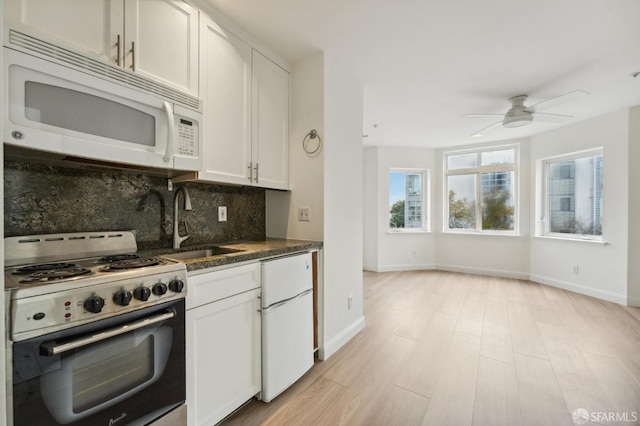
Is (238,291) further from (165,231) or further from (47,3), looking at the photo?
(47,3)

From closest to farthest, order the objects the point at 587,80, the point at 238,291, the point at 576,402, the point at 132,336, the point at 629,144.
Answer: the point at 132,336 → the point at 238,291 → the point at 576,402 → the point at 587,80 → the point at 629,144

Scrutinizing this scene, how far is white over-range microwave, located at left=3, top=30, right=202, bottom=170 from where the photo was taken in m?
1.04

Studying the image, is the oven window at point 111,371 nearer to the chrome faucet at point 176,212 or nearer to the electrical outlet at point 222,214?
the chrome faucet at point 176,212

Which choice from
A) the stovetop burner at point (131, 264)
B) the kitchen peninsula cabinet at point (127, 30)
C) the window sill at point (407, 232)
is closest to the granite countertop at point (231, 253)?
the stovetop burner at point (131, 264)

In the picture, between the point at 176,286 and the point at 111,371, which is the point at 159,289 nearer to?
the point at 176,286

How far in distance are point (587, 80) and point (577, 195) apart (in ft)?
7.45

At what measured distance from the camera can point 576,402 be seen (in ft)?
5.74

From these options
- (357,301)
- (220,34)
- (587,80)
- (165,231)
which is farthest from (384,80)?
(165,231)

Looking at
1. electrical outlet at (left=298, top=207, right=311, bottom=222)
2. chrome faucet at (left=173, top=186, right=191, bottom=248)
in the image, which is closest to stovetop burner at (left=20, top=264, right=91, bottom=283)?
chrome faucet at (left=173, top=186, right=191, bottom=248)

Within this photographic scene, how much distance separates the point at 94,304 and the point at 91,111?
869 mm

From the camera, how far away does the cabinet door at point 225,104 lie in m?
1.80

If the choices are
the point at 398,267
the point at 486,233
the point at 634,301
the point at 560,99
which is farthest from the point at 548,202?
the point at 398,267

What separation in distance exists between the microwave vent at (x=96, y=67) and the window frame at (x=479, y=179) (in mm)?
5275

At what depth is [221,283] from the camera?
4.88 feet
